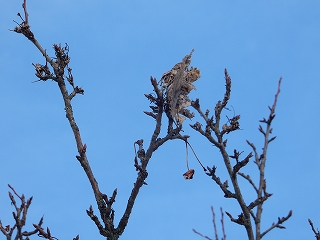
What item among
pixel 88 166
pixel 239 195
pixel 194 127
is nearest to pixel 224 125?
pixel 194 127

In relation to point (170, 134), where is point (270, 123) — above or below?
below

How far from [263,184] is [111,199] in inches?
82.0

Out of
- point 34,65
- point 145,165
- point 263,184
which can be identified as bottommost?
point 263,184

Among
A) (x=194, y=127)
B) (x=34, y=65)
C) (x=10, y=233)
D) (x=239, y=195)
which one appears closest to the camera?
(x=239, y=195)

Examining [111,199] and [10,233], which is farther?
[111,199]

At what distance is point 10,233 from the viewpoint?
5.07 meters

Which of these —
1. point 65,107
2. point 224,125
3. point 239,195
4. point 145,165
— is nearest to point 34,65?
point 65,107

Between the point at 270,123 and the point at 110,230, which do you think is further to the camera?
the point at 110,230

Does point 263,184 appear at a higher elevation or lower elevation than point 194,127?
lower

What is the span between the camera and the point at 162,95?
576cm

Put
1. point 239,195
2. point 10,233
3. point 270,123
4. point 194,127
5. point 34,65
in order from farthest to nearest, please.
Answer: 1. point 34,65
2. point 194,127
3. point 10,233
4. point 239,195
5. point 270,123

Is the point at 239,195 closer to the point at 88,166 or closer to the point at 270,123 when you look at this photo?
the point at 270,123

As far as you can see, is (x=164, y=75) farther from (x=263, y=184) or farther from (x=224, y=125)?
(x=263, y=184)

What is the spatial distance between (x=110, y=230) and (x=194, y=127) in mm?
1536
